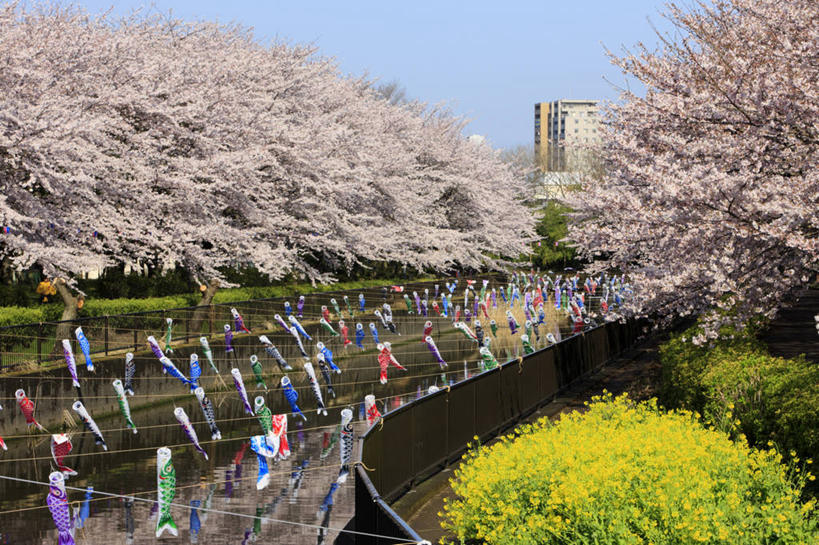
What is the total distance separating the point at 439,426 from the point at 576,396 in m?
8.31

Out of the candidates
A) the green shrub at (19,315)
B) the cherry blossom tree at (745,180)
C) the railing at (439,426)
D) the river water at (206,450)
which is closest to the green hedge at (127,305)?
the green shrub at (19,315)

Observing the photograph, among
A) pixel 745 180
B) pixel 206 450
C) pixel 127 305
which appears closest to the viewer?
pixel 745 180

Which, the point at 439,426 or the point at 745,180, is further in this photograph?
the point at 439,426

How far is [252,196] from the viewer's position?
1348 inches

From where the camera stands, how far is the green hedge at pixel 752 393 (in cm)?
1116

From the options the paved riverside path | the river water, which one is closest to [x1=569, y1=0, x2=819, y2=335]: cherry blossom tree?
the paved riverside path

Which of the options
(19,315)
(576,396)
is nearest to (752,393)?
(576,396)

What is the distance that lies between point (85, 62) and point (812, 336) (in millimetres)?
21087

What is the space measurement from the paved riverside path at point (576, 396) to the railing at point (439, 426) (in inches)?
7.1

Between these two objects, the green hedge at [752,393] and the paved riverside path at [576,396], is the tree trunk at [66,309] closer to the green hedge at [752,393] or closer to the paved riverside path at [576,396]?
the paved riverside path at [576,396]

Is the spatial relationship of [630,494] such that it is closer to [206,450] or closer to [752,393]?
[752,393]

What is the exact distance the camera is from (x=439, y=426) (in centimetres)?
1426

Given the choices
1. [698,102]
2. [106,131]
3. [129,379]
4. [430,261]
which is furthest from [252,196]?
[698,102]

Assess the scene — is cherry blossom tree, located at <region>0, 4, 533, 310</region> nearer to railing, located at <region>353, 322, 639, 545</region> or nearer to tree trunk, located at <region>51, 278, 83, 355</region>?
tree trunk, located at <region>51, 278, 83, 355</region>
